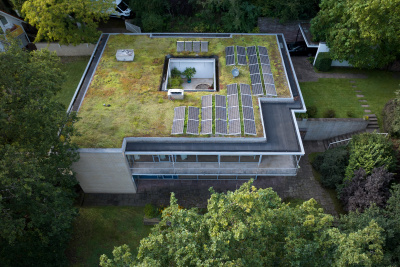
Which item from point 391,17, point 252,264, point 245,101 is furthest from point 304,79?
point 252,264

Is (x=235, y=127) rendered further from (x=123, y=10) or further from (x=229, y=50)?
(x=123, y=10)

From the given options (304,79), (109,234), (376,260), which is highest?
(376,260)

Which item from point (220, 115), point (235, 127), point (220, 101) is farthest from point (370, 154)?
point (220, 101)

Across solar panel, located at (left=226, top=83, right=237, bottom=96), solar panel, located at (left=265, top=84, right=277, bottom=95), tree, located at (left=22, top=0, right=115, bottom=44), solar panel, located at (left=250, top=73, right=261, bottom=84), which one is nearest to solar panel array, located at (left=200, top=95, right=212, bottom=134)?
solar panel, located at (left=226, top=83, right=237, bottom=96)

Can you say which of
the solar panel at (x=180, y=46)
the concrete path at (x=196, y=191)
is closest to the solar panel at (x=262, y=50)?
the solar panel at (x=180, y=46)

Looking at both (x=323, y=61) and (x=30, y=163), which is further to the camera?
(x=323, y=61)

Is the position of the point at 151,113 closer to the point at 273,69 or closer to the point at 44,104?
the point at 44,104
